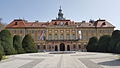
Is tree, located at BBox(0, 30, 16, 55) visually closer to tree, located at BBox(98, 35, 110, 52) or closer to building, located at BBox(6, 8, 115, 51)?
tree, located at BBox(98, 35, 110, 52)

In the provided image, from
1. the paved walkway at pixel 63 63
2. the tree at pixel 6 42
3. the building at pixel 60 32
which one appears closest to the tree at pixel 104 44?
the building at pixel 60 32

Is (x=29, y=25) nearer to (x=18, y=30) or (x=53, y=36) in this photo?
(x=18, y=30)

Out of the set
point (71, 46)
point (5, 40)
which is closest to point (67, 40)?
point (71, 46)

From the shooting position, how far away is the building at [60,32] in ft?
218

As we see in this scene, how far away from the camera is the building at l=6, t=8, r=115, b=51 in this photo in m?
66.5

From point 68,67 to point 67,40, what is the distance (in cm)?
5234

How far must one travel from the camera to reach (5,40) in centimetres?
3584

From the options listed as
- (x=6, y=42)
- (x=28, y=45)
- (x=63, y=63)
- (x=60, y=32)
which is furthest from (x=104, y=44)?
(x=63, y=63)

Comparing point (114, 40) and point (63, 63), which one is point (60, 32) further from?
point (63, 63)

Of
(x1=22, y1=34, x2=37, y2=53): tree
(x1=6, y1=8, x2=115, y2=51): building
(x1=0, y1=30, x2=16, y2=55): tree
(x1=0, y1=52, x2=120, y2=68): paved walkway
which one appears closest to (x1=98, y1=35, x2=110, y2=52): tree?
(x1=22, y1=34, x2=37, y2=53): tree

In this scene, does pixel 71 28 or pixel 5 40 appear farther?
pixel 71 28

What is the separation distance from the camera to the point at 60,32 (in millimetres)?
67312

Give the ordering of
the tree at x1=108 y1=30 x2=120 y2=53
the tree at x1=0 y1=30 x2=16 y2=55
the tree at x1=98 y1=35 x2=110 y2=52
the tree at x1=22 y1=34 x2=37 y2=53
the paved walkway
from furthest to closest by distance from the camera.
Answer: the tree at x1=22 y1=34 x2=37 y2=53 < the tree at x1=98 y1=35 x2=110 y2=52 < the tree at x1=108 y1=30 x2=120 y2=53 < the tree at x1=0 y1=30 x2=16 y2=55 < the paved walkway

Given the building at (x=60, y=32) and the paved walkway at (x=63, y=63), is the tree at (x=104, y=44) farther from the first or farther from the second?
the paved walkway at (x=63, y=63)
